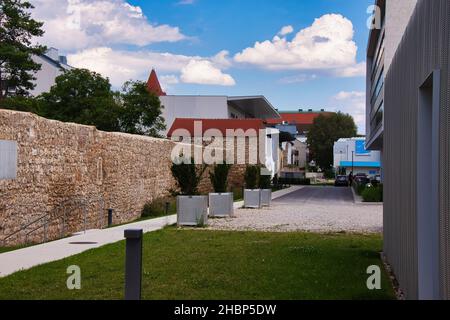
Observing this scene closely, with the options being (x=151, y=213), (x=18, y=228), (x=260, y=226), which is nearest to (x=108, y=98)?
(x=151, y=213)

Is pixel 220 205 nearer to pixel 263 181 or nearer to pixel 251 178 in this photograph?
pixel 251 178

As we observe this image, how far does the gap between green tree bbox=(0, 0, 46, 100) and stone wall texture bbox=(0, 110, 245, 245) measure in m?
12.5

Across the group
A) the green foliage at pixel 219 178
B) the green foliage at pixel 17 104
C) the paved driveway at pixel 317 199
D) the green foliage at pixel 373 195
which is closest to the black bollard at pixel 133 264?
the green foliage at pixel 219 178

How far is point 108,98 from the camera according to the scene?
4859cm

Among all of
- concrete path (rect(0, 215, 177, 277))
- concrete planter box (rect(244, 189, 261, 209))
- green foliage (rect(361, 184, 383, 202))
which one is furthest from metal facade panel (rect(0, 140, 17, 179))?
green foliage (rect(361, 184, 383, 202))

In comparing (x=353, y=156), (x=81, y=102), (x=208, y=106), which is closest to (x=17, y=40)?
(x=81, y=102)

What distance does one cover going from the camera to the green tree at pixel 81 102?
155 ft

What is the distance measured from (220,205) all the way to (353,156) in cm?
7036

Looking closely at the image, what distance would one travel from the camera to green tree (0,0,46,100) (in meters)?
34.7

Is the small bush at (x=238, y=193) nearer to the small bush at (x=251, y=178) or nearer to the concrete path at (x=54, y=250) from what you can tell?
the small bush at (x=251, y=178)

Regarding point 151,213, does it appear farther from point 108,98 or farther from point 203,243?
point 108,98

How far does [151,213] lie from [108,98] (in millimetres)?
24892

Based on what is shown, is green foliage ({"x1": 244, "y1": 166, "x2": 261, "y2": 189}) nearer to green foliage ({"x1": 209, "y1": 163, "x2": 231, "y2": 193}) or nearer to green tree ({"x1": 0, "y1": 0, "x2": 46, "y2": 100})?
green foliage ({"x1": 209, "y1": 163, "x2": 231, "y2": 193})

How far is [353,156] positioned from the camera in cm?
9144
